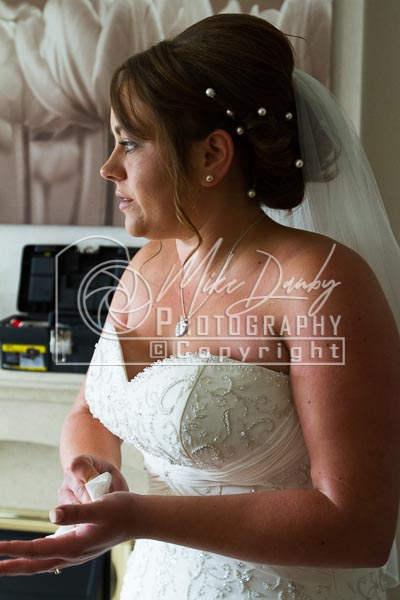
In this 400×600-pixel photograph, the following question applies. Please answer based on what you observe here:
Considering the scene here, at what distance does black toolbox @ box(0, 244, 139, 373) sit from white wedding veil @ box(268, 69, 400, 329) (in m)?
0.92

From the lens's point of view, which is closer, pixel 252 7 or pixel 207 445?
pixel 207 445

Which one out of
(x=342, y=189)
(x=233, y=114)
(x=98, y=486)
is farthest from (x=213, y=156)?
(x=98, y=486)

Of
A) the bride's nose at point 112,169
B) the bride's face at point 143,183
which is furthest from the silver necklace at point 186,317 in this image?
the bride's nose at point 112,169

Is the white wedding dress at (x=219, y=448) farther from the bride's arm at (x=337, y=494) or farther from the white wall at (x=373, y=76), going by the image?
the white wall at (x=373, y=76)

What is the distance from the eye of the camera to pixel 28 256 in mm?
2209

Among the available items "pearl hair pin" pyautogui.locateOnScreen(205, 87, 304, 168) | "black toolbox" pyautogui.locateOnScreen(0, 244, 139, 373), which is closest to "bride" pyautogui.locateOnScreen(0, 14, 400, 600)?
"pearl hair pin" pyautogui.locateOnScreen(205, 87, 304, 168)

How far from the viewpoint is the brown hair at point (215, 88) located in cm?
109

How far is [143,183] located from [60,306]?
3.31ft

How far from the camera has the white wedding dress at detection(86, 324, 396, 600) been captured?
1075 millimetres

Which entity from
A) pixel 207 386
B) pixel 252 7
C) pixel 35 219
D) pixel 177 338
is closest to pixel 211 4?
pixel 252 7

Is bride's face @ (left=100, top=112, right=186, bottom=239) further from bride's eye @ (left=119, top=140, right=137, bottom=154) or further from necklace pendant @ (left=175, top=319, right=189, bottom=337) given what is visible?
necklace pendant @ (left=175, top=319, right=189, bottom=337)

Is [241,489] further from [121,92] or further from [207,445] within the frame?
[121,92]

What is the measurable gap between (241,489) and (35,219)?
4.51 feet

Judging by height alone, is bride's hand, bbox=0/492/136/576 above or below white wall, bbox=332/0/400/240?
below
